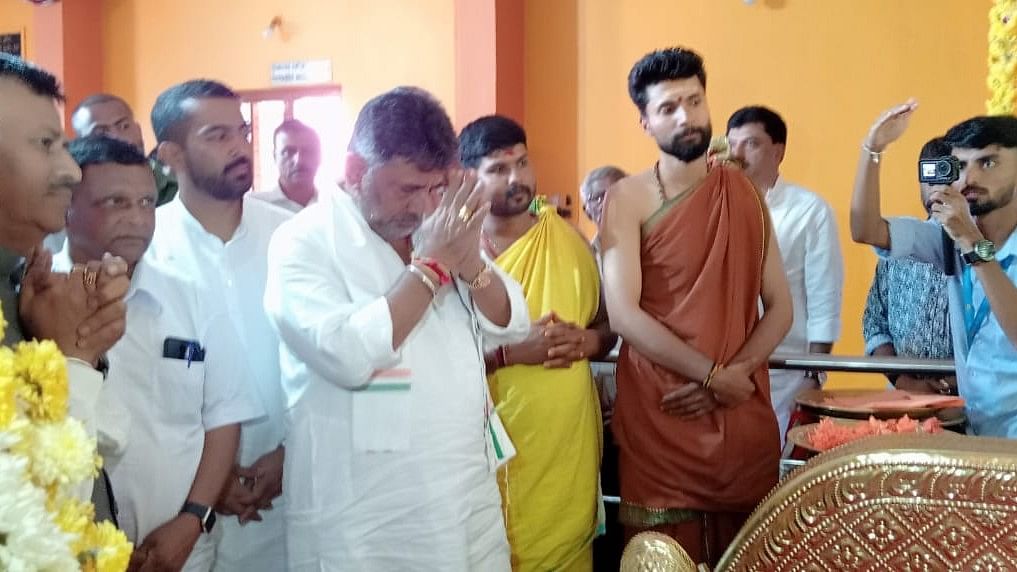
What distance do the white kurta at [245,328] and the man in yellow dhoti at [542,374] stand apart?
559 mm

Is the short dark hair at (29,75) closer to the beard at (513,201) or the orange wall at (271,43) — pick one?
the beard at (513,201)

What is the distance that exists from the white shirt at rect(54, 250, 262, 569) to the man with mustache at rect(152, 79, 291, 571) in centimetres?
8

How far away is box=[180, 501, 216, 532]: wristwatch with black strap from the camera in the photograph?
1.70m

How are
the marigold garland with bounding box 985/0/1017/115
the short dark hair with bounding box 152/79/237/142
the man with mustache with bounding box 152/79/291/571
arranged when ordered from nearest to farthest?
the man with mustache with bounding box 152/79/291/571 < the short dark hair with bounding box 152/79/237/142 < the marigold garland with bounding box 985/0/1017/115

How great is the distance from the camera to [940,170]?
2162mm

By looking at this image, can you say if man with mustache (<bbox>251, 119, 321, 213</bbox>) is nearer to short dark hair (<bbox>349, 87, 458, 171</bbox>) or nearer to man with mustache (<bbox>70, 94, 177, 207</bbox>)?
man with mustache (<bbox>70, 94, 177, 207</bbox>)

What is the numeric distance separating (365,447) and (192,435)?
43 cm

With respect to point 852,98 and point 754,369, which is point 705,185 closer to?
point 754,369

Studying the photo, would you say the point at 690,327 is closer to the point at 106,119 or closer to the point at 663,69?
the point at 663,69


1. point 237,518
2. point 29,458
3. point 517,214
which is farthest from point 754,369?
point 29,458

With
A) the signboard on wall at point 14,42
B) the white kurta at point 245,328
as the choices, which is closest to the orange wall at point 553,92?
the white kurta at point 245,328

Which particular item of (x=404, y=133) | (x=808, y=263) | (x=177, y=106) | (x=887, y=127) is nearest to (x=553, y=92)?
(x=808, y=263)

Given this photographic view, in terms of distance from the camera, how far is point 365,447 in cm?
156

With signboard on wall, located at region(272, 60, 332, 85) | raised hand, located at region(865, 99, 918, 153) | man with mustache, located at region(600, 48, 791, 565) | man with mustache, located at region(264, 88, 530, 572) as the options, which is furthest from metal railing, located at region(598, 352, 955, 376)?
signboard on wall, located at region(272, 60, 332, 85)
